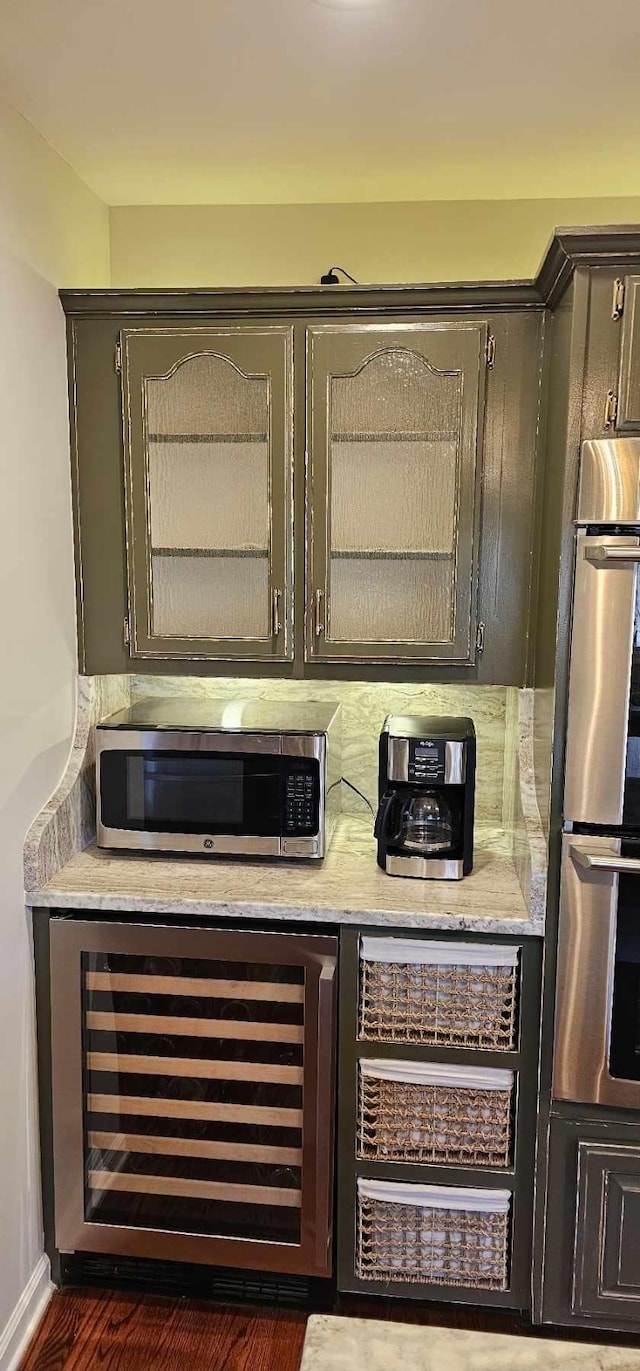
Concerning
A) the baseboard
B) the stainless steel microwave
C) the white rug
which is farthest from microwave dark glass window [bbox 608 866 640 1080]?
the baseboard

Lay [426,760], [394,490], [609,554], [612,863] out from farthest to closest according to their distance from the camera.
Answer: [394,490]
[426,760]
[612,863]
[609,554]

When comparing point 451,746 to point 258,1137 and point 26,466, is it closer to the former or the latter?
point 258,1137

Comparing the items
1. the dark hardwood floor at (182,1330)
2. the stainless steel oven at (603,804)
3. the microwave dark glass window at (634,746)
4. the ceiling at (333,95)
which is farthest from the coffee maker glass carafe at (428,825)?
the ceiling at (333,95)

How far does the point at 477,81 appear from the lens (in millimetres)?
1819

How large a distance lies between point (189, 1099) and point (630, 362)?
6.00 feet

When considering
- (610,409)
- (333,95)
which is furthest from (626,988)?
(333,95)

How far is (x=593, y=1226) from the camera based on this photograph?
197 cm

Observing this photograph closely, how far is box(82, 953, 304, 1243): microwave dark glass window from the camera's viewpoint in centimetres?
207

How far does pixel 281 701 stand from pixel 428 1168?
122cm

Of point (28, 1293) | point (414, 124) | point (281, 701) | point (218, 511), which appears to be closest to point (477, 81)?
point (414, 124)

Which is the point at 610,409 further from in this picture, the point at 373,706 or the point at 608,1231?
the point at 608,1231

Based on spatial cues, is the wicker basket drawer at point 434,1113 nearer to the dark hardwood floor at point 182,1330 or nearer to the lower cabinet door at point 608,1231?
the lower cabinet door at point 608,1231

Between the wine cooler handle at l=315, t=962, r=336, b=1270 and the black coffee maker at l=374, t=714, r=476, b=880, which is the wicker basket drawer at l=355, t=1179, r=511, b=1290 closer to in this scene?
the wine cooler handle at l=315, t=962, r=336, b=1270

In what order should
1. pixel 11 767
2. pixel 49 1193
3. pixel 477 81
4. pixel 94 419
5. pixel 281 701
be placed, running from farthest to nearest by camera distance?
pixel 281 701 < pixel 94 419 < pixel 49 1193 < pixel 11 767 < pixel 477 81
